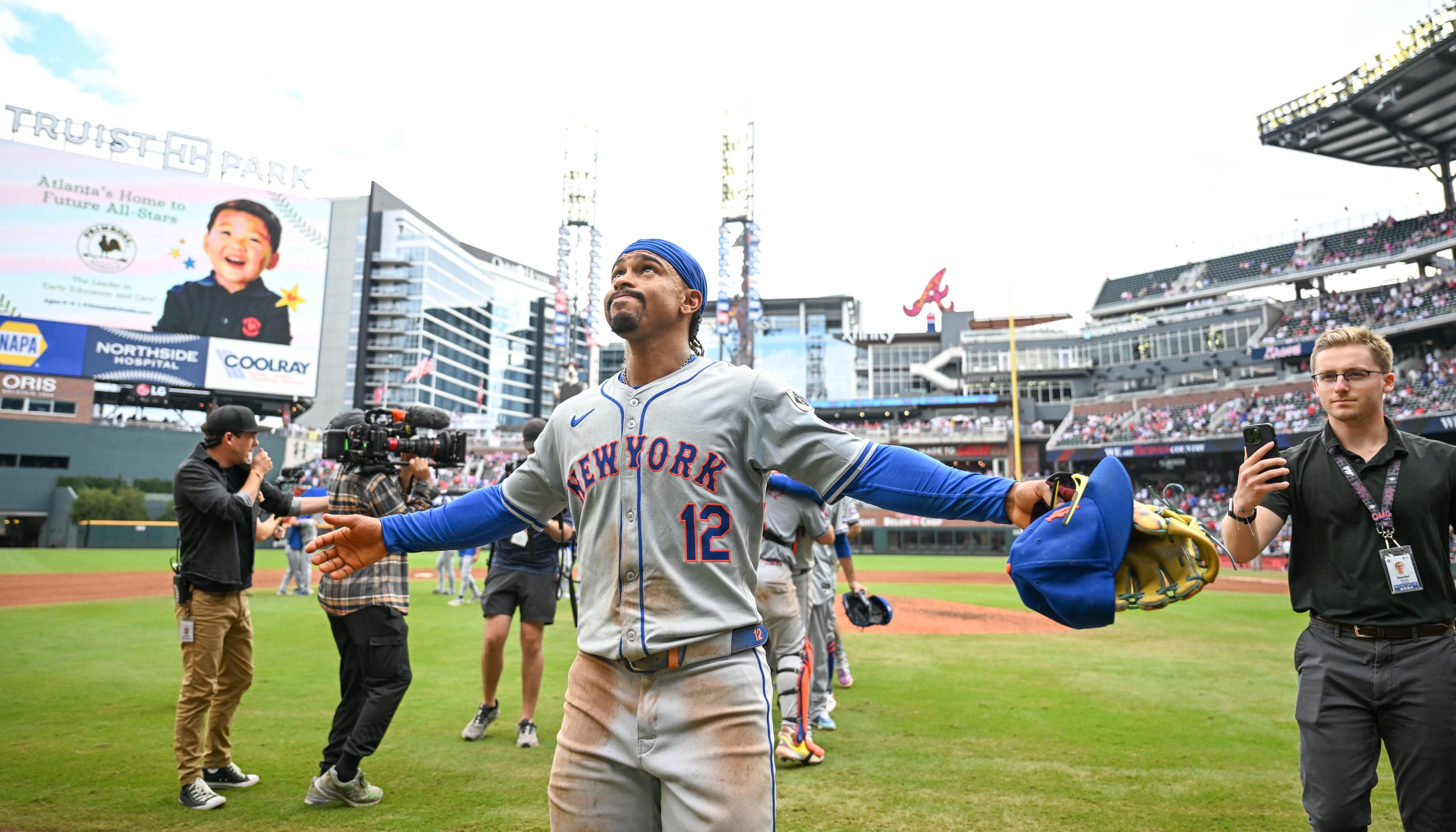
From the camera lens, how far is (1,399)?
45406 millimetres

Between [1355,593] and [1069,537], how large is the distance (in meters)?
2.02

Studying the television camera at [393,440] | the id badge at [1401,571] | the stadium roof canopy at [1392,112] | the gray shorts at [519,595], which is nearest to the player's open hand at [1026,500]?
the id badge at [1401,571]

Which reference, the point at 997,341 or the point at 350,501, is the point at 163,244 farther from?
the point at 997,341

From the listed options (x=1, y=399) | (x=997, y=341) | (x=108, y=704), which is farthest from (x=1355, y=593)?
(x=997, y=341)

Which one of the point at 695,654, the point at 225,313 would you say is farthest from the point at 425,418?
the point at 225,313

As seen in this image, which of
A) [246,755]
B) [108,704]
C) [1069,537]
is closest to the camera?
[1069,537]

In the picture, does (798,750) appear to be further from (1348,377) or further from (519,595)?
(1348,377)

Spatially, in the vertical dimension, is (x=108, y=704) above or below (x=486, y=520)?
below

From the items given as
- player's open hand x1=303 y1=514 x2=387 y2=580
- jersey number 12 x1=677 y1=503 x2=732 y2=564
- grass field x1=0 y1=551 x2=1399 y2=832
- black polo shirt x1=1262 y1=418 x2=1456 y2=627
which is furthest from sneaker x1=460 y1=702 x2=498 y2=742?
black polo shirt x1=1262 y1=418 x2=1456 y2=627

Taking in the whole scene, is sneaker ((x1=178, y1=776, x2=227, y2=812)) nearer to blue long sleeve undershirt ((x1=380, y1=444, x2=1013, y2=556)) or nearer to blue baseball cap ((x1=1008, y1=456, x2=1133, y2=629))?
blue long sleeve undershirt ((x1=380, y1=444, x2=1013, y2=556))

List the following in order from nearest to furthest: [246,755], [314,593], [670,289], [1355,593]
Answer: [670,289]
[1355,593]
[246,755]
[314,593]

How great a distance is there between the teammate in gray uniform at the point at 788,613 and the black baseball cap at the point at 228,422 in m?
3.32

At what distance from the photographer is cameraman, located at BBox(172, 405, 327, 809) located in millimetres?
4637

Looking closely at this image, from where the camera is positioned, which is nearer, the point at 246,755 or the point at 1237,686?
the point at 246,755
